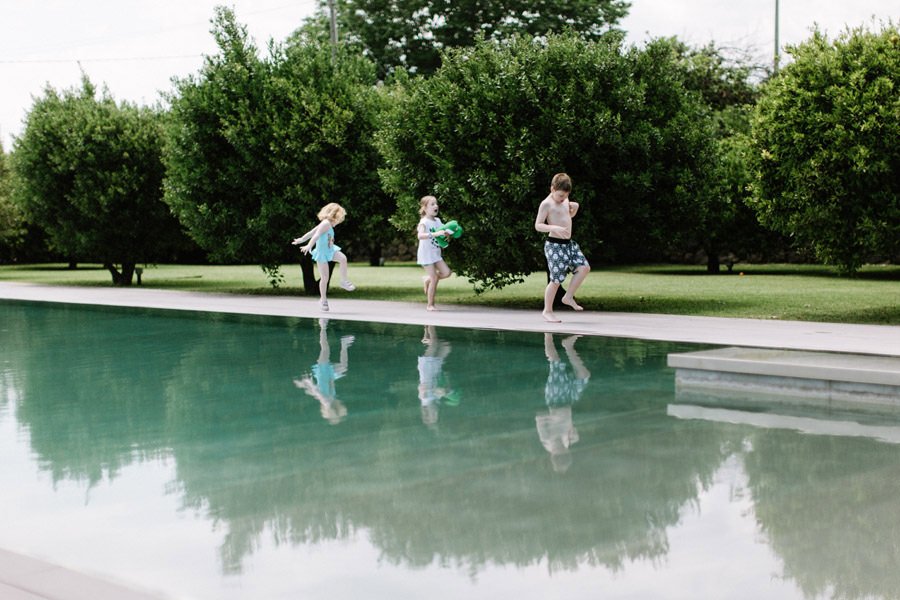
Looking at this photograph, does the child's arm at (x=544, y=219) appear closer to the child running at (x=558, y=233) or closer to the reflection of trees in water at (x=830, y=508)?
the child running at (x=558, y=233)

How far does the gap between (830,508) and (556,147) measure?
1145 cm

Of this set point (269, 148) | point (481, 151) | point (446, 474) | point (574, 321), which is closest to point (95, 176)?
point (269, 148)

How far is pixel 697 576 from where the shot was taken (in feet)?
13.7

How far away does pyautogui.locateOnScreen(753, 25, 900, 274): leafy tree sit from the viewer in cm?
1393

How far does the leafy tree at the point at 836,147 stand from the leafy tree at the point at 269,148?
9030 mm

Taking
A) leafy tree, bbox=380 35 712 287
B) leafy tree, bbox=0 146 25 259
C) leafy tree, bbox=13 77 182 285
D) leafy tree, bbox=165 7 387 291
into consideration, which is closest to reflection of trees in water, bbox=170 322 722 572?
leafy tree, bbox=380 35 712 287

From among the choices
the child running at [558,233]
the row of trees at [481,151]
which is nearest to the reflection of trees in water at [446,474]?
the child running at [558,233]

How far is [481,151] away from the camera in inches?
658

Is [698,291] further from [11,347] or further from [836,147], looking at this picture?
[11,347]

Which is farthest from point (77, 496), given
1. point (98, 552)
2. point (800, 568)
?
point (800, 568)

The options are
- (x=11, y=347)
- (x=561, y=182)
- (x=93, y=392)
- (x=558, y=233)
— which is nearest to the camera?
(x=93, y=392)

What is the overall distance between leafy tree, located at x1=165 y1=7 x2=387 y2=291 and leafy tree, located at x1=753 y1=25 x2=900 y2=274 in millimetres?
9030

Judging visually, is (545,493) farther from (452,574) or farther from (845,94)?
(845,94)

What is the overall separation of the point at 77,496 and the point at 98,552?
106 centimetres
